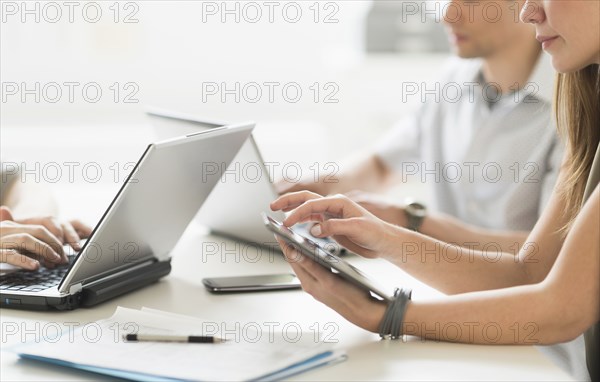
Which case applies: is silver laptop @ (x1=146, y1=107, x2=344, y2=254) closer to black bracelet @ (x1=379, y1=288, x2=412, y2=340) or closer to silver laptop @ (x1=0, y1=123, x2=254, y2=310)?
silver laptop @ (x1=0, y1=123, x2=254, y2=310)

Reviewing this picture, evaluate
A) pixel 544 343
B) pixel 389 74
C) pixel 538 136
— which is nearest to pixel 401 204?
pixel 538 136

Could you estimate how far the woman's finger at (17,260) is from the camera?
1.26 metres

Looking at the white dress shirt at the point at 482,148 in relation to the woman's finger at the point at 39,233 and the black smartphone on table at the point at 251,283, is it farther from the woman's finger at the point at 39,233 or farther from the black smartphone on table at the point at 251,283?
the woman's finger at the point at 39,233

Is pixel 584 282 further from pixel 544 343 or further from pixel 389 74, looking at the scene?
pixel 389 74

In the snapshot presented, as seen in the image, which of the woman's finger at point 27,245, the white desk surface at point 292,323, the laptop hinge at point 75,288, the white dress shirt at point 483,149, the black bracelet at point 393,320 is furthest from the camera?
the white dress shirt at point 483,149

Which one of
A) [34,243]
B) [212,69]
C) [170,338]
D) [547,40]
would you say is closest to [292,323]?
[170,338]

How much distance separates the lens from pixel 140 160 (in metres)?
1.07

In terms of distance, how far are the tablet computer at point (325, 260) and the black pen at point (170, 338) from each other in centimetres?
15

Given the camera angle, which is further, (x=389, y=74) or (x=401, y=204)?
(x=389, y=74)

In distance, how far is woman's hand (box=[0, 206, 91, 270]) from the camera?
4.14 feet

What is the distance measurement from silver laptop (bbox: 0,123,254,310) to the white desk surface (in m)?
0.02

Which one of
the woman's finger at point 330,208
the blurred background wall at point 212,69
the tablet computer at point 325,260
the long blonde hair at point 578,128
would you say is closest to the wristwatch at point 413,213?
the long blonde hair at point 578,128

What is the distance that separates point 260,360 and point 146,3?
8.43ft

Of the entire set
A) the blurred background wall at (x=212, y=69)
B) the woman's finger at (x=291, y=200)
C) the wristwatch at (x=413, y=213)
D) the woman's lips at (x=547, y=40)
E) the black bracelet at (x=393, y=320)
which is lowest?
the black bracelet at (x=393, y=320)
